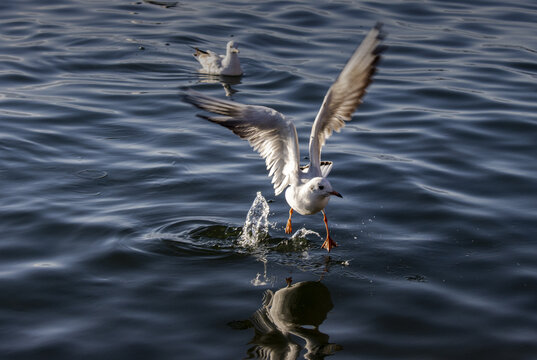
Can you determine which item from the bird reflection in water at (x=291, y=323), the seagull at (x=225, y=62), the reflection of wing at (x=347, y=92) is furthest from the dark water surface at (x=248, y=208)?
the reflection of wing at (x=347, y=92)

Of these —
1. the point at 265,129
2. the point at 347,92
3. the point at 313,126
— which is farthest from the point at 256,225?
the point at 347,92

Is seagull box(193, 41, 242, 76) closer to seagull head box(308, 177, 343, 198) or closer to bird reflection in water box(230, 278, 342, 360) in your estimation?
seagull head box(308, 177, 343, 198)

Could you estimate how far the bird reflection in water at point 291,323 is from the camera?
253 inches

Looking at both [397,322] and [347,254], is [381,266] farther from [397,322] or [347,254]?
[397,322]

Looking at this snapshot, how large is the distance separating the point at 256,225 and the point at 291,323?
1999 mm

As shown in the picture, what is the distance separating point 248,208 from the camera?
9391 mm

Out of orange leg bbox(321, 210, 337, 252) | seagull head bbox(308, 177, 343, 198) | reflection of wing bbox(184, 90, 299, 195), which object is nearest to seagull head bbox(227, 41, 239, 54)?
reflection of wing bbox(184, 90, 299, 195)

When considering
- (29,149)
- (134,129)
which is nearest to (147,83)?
(134,129)

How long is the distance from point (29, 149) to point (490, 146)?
6.89m

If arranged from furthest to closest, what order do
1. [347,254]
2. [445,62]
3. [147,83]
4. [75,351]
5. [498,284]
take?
[445,62]
[147,83]
[347,254]
[498,284]
[75,351]

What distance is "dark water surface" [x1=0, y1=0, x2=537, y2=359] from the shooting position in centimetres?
679

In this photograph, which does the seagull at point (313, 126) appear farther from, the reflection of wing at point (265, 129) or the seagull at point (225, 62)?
the seagull at point (225, 62)

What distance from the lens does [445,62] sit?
1656cm

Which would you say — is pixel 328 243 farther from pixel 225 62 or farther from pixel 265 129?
pixel 225 62
